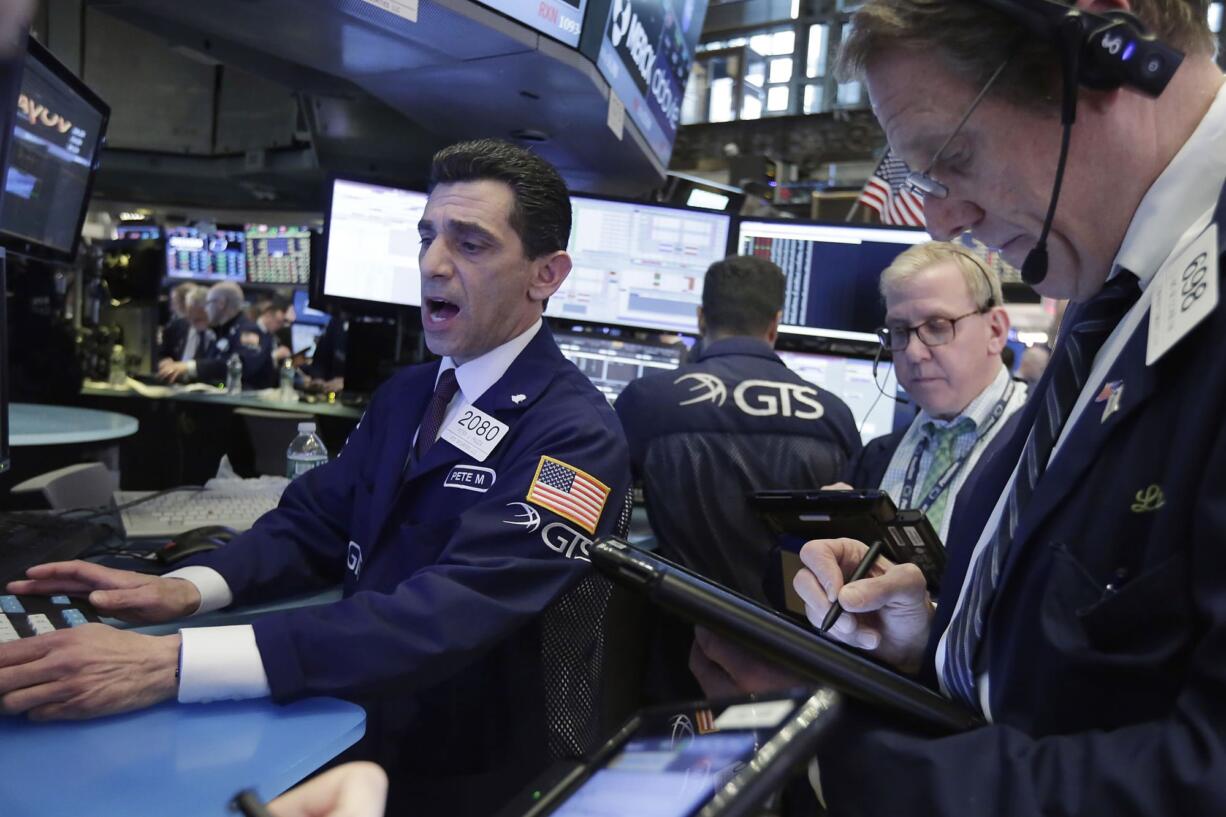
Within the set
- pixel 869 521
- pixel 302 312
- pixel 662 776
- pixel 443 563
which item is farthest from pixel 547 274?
pixel 302 312

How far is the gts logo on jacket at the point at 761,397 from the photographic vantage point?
2.24 meters

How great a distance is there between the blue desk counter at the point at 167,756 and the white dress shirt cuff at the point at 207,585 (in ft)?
1.12

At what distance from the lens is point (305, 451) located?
2.39 m

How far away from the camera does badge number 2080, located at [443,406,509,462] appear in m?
1.38

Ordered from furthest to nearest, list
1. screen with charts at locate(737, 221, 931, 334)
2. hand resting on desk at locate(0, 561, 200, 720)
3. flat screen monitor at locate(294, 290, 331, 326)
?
flat screen monitor at locate(294, 290, 331, 326) < screen with charts at locate(737, 221, 931, 334) < hand resting on desk at locate(0, 561, 200, 720)

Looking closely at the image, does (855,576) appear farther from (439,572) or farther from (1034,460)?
(439,572)

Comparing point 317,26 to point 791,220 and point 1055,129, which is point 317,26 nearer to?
point 791,220

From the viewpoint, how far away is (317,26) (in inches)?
79.4

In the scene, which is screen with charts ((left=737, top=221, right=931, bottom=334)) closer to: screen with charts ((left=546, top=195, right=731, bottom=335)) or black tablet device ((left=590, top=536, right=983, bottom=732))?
screen with charts ((left=546, top=195, right=731, bottom=335))

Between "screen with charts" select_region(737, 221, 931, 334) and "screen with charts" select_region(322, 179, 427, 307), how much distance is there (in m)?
1.01

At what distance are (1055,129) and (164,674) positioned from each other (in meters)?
1.06

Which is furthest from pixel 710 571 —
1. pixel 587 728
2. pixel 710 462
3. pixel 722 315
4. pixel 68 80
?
pixel 68 80

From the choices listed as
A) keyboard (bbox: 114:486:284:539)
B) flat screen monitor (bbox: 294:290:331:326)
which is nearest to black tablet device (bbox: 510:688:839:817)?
keyboard (bbox: 114:486:284:539)

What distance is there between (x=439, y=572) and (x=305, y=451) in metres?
1.38
